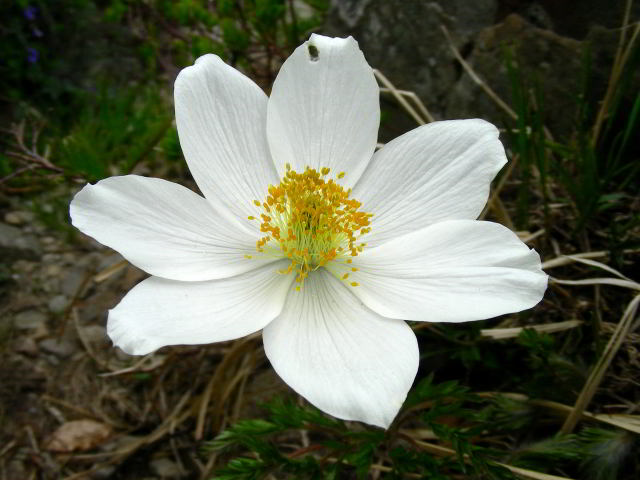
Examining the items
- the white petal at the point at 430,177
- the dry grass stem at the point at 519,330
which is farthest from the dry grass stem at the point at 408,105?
the dry grass stem at the point at 519,330

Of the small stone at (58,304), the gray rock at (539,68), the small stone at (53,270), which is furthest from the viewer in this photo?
the small stone at (53,270)

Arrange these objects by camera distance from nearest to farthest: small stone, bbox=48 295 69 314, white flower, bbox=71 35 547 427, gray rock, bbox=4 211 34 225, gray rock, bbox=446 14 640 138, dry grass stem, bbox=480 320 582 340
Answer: white flower, bbox=71 35 547 427 → dry grass stem, bbox=480 320 582 340 → gray rock, bbox=446 14 640 138 → small stone, bbox=48 295 69 314 → gray rock, bbox=4 211 34 225

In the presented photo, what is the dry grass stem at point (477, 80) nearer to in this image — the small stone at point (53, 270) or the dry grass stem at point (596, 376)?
the dry grass stem at point (596, 376)

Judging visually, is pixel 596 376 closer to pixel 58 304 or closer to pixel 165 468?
pixel 165 468

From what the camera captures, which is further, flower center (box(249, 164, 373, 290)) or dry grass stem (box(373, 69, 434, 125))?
dry grass stem (box(373, 69, 434, 125))

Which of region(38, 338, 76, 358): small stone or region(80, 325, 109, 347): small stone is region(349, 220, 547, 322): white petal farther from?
region(38, 338, 76, 358): small stone

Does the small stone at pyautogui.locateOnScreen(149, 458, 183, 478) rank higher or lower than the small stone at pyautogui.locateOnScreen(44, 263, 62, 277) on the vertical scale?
lower

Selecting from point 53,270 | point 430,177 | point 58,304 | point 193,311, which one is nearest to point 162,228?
point 193,311

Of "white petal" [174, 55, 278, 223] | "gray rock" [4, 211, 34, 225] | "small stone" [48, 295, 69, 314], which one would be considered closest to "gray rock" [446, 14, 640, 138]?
"white petal" [174, 55, 278, 223]
